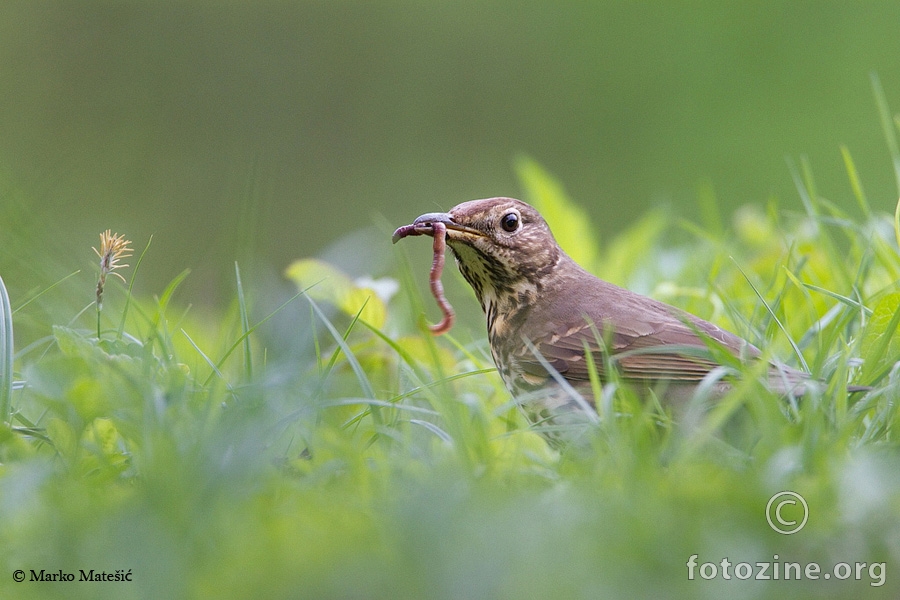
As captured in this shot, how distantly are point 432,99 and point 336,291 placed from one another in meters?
11.0

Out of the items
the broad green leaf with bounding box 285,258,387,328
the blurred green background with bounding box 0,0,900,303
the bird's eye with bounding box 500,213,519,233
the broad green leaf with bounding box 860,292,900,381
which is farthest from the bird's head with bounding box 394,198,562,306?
the blurred green background with bounding box 0,0,900,303

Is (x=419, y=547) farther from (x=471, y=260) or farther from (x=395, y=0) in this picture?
(x=395, y=0)

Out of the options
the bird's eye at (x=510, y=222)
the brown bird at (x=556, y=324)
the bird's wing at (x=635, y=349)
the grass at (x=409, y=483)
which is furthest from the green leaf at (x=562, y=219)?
the grass at (x=409, y=483)

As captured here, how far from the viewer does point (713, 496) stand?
221cm

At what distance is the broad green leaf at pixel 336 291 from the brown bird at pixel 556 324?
11.1 inches

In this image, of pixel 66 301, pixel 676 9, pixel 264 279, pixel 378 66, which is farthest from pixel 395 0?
pixel 66 301

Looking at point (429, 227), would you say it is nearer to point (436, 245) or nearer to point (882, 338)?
Result: point (436, 245)

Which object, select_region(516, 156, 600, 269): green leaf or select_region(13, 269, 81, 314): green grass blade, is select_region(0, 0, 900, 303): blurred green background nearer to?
select_region(516, 156, 600, 269): green leaf

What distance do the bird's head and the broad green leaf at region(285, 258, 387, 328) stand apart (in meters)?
0.29

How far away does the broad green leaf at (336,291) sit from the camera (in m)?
3.93

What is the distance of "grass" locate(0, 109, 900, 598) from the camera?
2018 mm

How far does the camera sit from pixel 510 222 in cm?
407

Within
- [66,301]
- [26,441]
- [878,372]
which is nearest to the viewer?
[26,441]

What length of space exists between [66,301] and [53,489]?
1.32 metres
